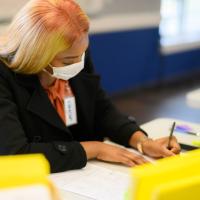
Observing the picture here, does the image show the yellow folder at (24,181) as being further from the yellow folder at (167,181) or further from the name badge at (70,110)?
the name badge at (70,110)

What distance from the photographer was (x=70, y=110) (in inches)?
66.7

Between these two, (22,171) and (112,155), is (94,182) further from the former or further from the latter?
(22,171)

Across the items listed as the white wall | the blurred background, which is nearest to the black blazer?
the white wall

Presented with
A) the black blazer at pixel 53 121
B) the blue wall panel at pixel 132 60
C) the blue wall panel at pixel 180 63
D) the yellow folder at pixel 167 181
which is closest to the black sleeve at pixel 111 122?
the black blazer at pixel 53 121

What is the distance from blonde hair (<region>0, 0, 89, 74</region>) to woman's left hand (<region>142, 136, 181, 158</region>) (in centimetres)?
48

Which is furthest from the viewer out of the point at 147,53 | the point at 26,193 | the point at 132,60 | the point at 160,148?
the point at 147,53

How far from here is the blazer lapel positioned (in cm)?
154

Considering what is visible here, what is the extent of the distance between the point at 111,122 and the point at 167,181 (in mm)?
1402

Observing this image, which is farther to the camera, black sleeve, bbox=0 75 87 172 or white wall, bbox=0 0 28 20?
white wall, bbox=0 0 28 20

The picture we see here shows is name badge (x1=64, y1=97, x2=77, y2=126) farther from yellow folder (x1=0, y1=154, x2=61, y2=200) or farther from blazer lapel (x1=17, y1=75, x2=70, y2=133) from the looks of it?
yellow folder (x1=0, y1=154, x2=61, y2=200)

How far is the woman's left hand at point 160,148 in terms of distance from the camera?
1536 mm

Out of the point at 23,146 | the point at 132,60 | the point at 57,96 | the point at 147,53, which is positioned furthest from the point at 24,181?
the point at 147,53

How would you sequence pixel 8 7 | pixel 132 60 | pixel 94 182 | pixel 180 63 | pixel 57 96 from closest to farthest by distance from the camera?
pixel 94 182, pixel 57 96, pixel 8 7, pixel 132 60, pixel 180 63

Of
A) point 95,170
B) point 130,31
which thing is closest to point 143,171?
point 95,170
